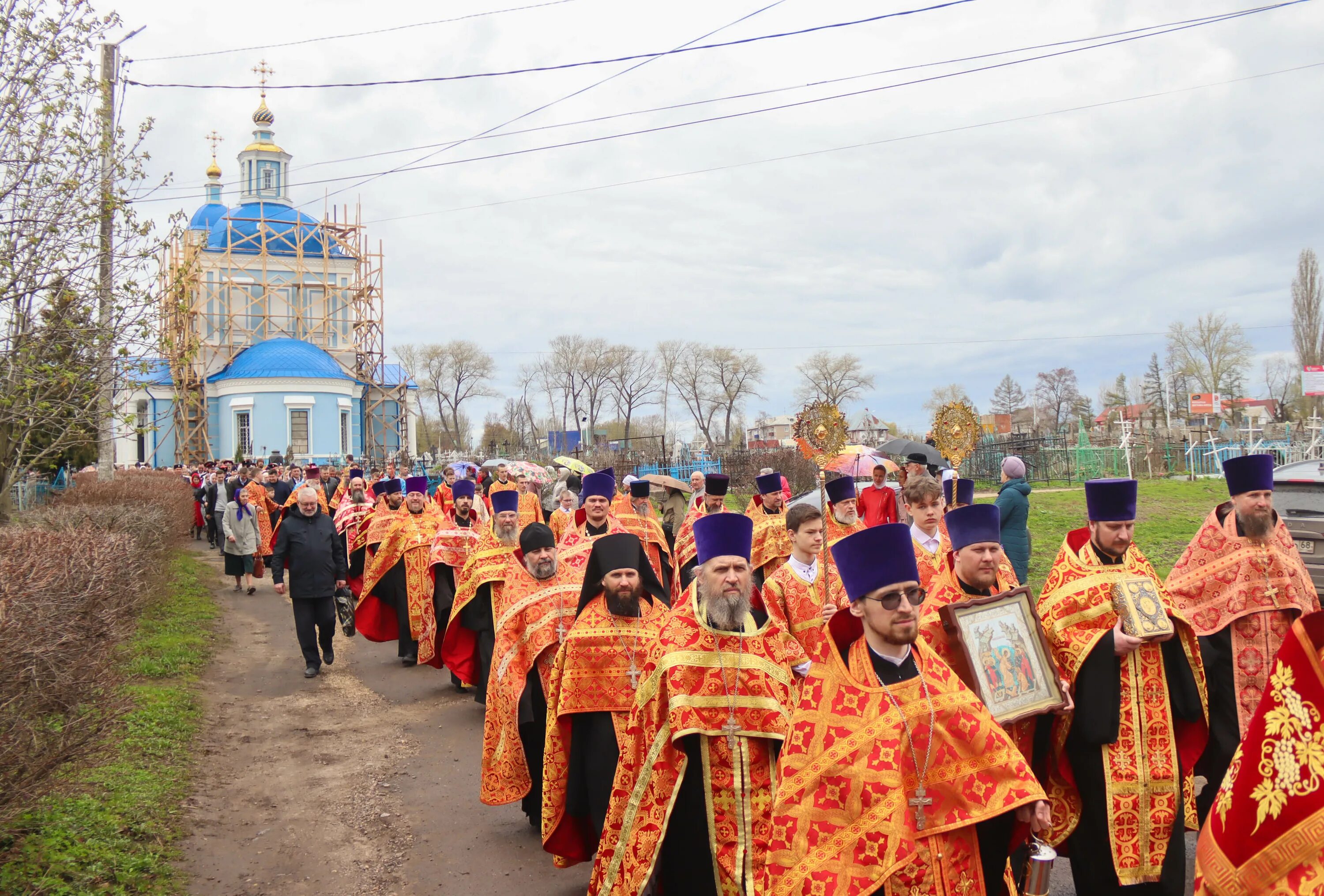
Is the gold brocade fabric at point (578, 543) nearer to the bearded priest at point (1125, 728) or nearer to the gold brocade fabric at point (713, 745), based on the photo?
the gold brocade fabric at point (713, 745)

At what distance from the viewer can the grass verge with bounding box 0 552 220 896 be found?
15.6ft

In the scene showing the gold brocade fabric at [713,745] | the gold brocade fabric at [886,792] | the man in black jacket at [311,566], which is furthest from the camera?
the man in black jacket at [311,566]

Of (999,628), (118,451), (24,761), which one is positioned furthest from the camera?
(118,451)

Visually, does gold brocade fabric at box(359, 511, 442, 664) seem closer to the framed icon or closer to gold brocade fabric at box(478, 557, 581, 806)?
gold brocade fabric at box(478, 557, 581, 806)

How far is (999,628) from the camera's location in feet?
12.6

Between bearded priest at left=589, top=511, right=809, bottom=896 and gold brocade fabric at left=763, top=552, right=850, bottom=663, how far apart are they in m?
1.03

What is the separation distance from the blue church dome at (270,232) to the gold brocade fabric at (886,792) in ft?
159

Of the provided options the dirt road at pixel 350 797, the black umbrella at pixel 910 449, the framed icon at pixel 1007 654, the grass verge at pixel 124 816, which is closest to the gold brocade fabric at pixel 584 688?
the dirt road at pixel 350 797

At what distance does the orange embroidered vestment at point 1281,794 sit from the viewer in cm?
200

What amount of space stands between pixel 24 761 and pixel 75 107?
571 cm

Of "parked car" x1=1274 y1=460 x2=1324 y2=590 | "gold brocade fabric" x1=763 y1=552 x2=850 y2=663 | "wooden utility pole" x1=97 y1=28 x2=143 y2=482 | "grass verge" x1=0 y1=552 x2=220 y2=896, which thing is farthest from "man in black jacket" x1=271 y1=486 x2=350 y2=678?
"parked car" x1=1274 y1=460 x2=1324 y2=590

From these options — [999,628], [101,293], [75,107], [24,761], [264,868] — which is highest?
[75,107]

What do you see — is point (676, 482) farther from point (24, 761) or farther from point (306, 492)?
point (24, 761)

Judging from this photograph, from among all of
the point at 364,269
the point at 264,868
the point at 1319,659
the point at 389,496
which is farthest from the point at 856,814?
the point at 364,269
